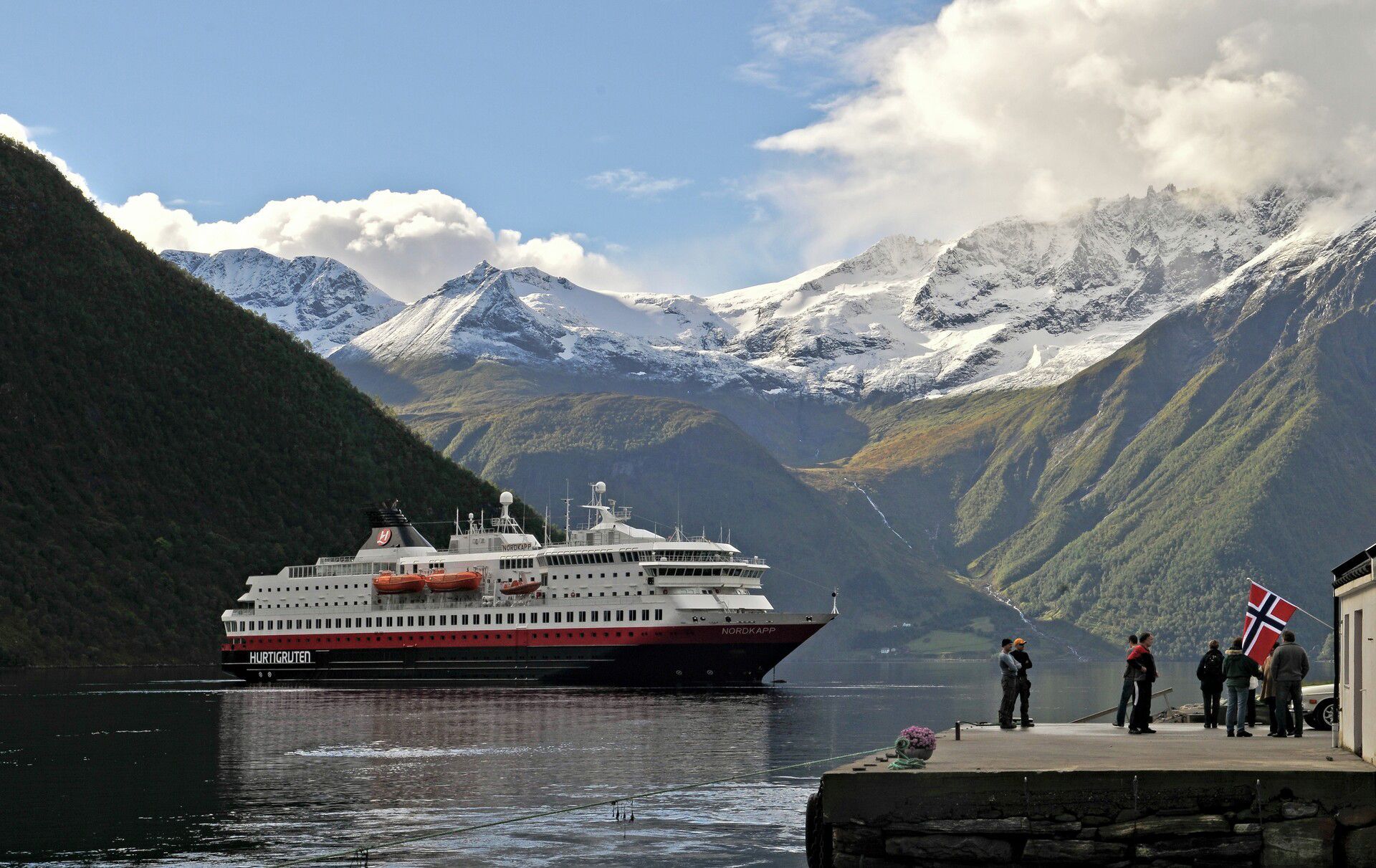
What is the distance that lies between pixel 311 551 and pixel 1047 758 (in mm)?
158447

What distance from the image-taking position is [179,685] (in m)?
121

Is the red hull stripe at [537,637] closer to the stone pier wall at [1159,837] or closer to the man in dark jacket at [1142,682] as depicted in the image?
the man in dark jacket at [1142,682]

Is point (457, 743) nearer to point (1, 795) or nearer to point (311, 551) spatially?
point (1, 795)

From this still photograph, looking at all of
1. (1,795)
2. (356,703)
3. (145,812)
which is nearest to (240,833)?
(145,812)

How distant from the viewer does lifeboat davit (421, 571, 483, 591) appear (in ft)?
392

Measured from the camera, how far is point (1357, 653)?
30531mm

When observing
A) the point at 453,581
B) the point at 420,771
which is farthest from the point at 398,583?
the point at 420,771

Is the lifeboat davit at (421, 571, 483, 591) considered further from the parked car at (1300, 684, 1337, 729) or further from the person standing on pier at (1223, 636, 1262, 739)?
the person standing on pier at (1223, 636, 1262, 739)

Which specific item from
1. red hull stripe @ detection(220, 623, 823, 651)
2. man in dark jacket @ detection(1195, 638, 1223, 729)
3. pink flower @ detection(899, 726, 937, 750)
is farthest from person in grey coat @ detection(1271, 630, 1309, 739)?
red hull stripe @ detection(220, 623, 823, 651)

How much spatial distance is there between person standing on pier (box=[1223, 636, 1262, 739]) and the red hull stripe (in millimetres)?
72613

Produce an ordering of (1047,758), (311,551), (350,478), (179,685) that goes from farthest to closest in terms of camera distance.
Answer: (350,478) < (311,551) < (179,685) < (1047,758)

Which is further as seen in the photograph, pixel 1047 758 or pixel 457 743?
pixel 457 743

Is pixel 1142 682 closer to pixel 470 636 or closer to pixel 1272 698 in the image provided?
pixel 1272 698

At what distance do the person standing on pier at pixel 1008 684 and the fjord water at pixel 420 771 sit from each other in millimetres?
5429
